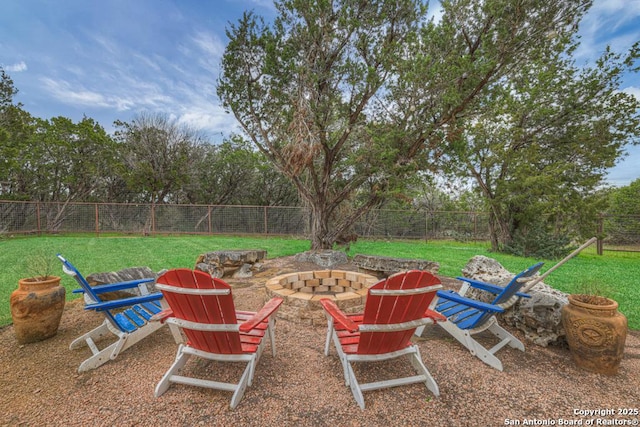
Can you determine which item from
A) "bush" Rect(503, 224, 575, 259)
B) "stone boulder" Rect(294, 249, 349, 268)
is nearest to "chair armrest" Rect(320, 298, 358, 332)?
"stone boulder" Rect(294, 249, 349, 268)

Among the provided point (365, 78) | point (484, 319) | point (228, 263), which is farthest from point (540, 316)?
point (365, 78)

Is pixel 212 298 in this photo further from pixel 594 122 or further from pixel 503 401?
pixel 594 122

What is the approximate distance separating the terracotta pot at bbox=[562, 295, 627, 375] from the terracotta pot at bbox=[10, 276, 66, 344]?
15.5ft

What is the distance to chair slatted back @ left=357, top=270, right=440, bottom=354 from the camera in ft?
5.98

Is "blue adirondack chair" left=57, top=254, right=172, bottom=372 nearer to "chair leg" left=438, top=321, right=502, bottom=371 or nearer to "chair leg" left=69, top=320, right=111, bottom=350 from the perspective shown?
"chair leg" left=69, top=320, right=111, bottom=350

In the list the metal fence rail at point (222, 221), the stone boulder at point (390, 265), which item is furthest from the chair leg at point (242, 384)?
the metal fence rail at point (222, 221)

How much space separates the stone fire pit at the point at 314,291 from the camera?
3.08m

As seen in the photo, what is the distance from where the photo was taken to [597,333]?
2199mm

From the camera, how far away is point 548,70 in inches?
366

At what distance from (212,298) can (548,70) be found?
12376mm

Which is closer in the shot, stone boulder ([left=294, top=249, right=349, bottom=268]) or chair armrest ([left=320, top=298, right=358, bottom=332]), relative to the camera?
chair armrest ([left=320, top=298, right=358, bottom=332])

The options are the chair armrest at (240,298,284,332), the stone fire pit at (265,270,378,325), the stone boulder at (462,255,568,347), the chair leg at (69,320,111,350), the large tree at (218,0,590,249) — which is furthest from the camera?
the large tree at (218,0,590,249)

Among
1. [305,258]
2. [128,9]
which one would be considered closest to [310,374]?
[305,258]

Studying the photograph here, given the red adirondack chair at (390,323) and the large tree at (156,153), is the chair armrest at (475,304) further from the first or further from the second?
the large tree at (156,153)
